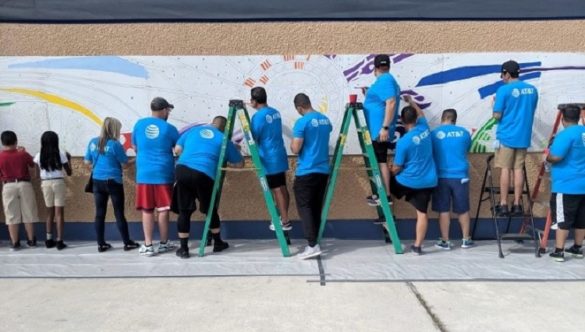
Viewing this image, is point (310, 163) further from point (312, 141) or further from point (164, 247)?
point (164, 247)

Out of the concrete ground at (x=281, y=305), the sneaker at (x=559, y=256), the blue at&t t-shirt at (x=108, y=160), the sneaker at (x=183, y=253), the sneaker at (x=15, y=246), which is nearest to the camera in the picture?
the concrete ground at (x=281, y=305)

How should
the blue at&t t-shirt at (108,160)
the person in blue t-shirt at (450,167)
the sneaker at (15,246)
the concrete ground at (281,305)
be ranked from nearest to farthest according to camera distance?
the concrete ground at (281,305) < the person in blue t-shirt at (450,167) < the blue at&t t-shirt at (108,160) < the sneaker at (15,246)

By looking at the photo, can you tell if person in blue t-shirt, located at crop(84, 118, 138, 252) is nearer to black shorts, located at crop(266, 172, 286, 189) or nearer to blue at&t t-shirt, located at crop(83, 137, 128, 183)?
blue at&t t-shirt, located at crop(83, 137, 128, 183)

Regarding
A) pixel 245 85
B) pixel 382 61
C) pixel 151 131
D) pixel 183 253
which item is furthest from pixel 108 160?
pixel 382 61

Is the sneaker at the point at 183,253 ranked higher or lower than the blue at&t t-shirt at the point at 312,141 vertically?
lower

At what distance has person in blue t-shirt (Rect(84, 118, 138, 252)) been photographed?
6035mm

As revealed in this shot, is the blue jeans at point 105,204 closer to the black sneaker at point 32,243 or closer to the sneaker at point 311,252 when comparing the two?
the black sneaker at point 32,243

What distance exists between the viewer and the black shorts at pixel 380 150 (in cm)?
613

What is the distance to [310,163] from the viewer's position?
225 inches

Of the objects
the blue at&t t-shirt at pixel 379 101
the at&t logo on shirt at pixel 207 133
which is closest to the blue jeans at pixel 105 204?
the at&t logo on shirt at pixel 207 133

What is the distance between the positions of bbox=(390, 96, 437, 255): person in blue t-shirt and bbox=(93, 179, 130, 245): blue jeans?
3.21 meters

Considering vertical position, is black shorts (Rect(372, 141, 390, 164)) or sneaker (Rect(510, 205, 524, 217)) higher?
black shorts (Rect(372, 141, 390, 164))

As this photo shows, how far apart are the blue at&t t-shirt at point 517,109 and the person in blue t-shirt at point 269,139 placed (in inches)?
98.9

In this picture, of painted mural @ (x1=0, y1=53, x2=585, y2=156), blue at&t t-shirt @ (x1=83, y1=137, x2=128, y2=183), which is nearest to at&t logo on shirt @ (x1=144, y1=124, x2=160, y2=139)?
blue at&t t-shirt @ (x1=83, y1=137, x2=128, y2=183)
